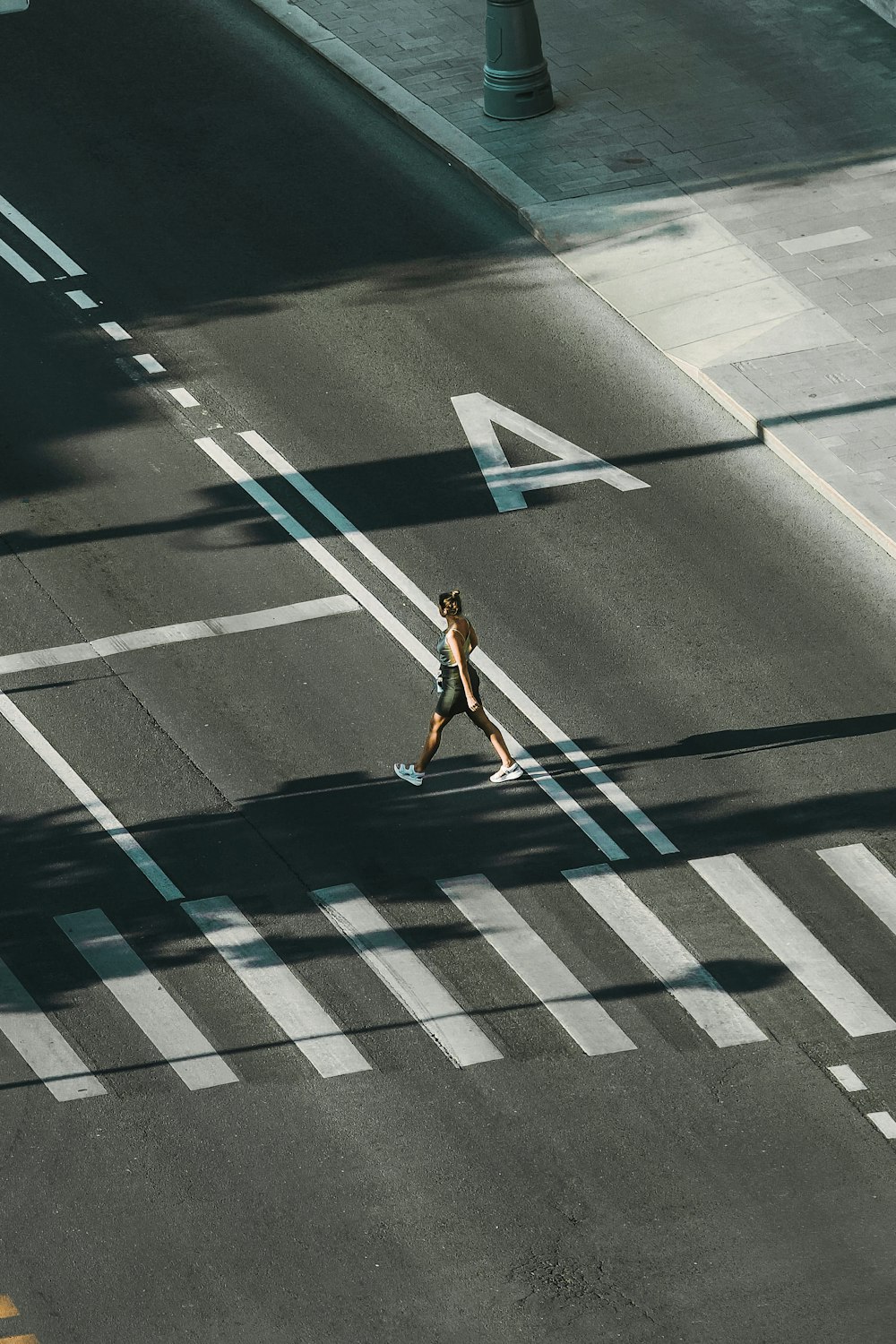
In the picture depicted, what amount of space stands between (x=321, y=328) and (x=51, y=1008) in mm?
9526

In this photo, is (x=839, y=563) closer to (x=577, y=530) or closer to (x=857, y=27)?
(x=577, y=530)

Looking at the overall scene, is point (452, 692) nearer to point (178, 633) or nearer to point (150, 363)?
point (178, 633)

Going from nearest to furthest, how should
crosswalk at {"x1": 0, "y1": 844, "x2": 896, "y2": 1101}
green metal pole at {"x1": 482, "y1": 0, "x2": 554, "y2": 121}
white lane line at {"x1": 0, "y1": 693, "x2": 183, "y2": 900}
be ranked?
1. crosswalk at {"x1": 0, "y1": 844, "x2": 896, "y2": 1101}
2. white lane line at {"x1": 0, "y1": 693, "x2": 183, "y2": 900}
3. green metal pole at {"x1": 482, "y1": 0, "x2": 554, "y2": 121}

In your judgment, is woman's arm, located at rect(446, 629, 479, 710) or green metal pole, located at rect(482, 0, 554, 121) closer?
woman's arm, located at rect(446, 629, 479, 710)

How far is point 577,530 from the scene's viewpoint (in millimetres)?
18531

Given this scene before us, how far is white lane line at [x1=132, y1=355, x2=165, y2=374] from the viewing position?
20.7 metres

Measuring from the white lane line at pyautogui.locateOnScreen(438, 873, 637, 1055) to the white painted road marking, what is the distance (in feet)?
16.6

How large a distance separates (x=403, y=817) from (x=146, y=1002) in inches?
100

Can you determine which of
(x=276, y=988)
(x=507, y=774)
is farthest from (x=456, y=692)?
(x=276, y=988)

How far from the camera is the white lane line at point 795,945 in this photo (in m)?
13.8

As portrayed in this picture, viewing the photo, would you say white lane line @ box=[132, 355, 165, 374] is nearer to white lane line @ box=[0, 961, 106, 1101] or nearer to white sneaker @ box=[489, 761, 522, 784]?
white sneaker @ box=[489, 761, 522, 784]

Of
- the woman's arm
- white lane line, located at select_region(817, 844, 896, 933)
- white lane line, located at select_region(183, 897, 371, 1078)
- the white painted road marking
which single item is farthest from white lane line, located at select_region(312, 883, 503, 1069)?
the white painted road marking

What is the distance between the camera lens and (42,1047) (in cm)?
1356

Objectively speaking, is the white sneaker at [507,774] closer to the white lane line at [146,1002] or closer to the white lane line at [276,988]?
the white lane line at [276,988]
